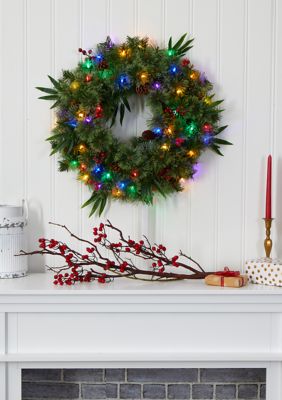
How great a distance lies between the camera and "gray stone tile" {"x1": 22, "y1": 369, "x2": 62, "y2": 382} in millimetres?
2016

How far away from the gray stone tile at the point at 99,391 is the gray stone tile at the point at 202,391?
29cm

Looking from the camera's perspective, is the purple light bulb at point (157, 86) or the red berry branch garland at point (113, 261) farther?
the purple light bulb at point (157, 86)

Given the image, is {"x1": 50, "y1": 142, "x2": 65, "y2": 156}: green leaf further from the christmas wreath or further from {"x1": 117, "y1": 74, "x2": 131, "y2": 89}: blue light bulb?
{"x1": 117, "y1": 74, "x2": 131, "y2": 89}: blue light bulb

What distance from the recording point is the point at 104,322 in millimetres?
1739

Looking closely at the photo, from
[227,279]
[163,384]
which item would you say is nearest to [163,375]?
[163,384]

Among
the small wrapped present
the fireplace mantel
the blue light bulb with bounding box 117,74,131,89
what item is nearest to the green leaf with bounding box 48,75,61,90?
the blue light bulb with bounding box 117,74,131,89

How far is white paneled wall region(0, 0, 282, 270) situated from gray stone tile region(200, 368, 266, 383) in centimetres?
38

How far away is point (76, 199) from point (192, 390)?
81 cm

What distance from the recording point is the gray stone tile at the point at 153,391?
202cm

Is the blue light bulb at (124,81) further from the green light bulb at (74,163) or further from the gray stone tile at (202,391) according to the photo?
the gray stone tile at (202,391)

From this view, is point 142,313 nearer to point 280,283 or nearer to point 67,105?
point 280,283

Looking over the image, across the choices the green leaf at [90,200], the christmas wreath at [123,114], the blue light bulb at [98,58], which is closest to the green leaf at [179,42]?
the christmas wreath at [123,114]

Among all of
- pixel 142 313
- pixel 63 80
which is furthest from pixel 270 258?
pixel 63 80

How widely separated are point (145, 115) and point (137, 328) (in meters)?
0.75
